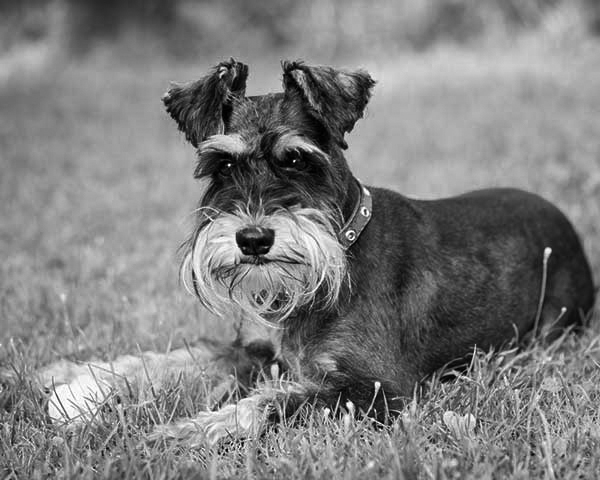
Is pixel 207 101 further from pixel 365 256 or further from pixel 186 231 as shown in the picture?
pixel 186 231

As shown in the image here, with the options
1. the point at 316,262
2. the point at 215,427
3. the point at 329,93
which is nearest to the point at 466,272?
the point at 316,262

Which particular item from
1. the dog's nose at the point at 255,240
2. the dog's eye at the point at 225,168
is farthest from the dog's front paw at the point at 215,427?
the dog's eye at the point at 225,168

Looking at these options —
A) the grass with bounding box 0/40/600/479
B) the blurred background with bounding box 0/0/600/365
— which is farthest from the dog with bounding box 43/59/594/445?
the blurred background with bounding box 0/0/600/365

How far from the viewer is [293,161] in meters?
3.16

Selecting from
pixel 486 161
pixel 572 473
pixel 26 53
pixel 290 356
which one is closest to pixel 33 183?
pixel 486 161

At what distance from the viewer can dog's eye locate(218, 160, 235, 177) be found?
3.22 metres

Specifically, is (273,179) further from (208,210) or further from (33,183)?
(33,183)

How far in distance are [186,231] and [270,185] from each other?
4.91ft

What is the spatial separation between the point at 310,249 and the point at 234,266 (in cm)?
35

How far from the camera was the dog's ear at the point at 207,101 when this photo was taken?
3320mm

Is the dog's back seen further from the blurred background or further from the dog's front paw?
the blurred background

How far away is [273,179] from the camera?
3.12 metres

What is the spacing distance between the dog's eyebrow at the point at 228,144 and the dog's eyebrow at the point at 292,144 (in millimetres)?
151

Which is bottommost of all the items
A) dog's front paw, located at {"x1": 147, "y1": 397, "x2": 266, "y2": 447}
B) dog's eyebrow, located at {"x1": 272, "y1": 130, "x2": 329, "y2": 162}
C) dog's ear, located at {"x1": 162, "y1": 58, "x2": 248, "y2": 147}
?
dog's front paw, located at {"x1": 147, "y1": 397, "x2": 266, "y2": 447}
